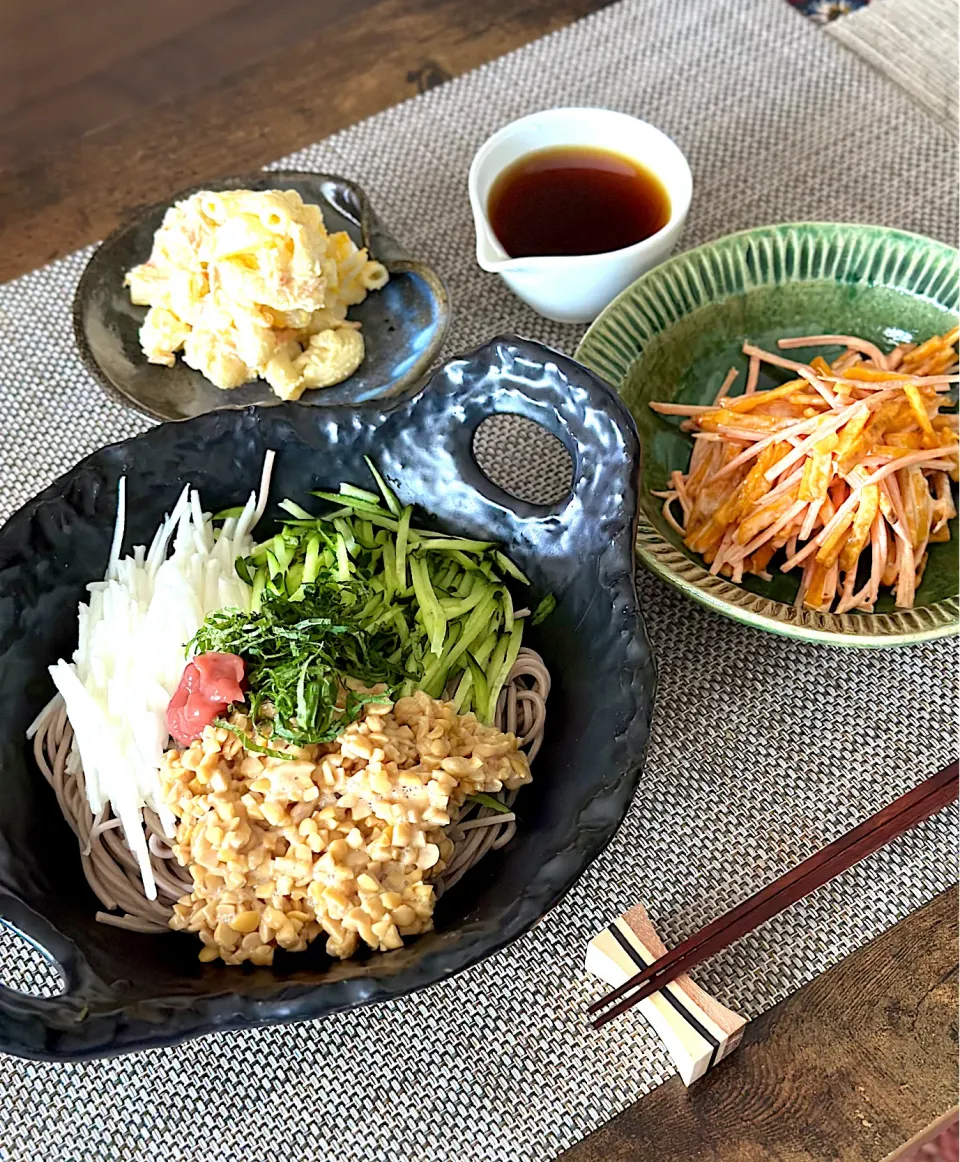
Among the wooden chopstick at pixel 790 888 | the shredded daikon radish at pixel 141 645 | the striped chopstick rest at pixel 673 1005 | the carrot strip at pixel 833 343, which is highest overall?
the carrot strip at pixel 833 343

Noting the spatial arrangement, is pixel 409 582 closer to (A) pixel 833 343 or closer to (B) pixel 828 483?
(B) pixel 828 483

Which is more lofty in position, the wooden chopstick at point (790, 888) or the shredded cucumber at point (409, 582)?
the shredded cucumber at point (409, 582)

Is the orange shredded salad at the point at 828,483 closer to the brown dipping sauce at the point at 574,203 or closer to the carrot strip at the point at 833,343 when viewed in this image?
the carrot strip at the point at 833,343

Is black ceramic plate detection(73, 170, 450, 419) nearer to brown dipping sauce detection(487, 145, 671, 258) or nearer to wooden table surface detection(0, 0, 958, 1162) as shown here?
brown dipping sauce detection(487, 145, 671, 258)

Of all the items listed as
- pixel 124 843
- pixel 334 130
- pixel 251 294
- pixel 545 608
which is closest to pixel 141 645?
pixel 124 843

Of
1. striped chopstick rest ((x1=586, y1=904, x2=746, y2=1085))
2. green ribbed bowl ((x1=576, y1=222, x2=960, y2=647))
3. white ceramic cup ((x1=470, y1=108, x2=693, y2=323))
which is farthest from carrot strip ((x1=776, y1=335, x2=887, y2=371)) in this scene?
striped chopstick rest ((x1=586, y1=904, x2=746, y2=1085))

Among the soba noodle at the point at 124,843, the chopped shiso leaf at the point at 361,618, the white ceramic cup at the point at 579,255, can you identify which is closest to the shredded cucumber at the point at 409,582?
the chopped shiso leaf at the point at 361,618
